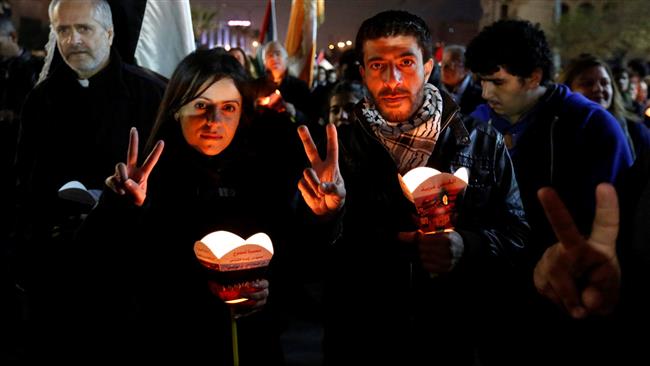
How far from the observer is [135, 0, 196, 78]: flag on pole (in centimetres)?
514

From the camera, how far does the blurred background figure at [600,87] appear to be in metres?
5.38

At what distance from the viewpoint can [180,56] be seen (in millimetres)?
5328

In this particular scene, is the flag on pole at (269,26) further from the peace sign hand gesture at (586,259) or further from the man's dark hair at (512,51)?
the peace sign hand gesture at (586,259)

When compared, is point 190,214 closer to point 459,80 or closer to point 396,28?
point 396,28

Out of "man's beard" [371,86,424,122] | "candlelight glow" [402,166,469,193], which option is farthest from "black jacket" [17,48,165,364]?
"candlelight glow" [402,166,469,193]

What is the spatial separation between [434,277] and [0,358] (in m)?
4.03

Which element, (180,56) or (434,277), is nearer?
(434,277)

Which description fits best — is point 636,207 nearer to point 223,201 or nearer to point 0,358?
point 223,201

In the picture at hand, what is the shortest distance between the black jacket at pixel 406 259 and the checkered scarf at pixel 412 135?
1.5 inches

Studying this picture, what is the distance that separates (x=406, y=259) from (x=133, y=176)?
1195mm

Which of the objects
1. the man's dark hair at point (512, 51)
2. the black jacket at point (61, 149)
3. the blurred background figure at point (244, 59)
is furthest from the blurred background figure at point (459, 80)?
the black jacket at point (61, 149)

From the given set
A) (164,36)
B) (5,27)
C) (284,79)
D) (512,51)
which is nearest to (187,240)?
(512,51)

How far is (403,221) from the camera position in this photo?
2.97m

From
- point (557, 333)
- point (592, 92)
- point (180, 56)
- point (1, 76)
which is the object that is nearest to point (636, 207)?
point (557, 333)
